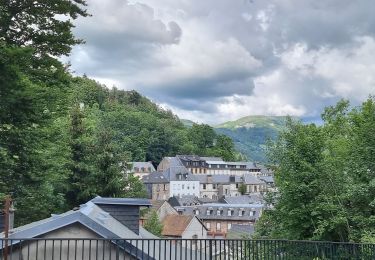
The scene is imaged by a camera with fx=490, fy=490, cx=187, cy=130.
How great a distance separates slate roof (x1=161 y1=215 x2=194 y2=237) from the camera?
182ft

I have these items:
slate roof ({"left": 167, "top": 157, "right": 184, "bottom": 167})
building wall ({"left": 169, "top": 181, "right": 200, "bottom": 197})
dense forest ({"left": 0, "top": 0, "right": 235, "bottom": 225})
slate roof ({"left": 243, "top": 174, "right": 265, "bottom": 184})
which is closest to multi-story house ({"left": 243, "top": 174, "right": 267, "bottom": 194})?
slate roof ({"left": 243, "top": 174, "right": 265, "bottom": 184})

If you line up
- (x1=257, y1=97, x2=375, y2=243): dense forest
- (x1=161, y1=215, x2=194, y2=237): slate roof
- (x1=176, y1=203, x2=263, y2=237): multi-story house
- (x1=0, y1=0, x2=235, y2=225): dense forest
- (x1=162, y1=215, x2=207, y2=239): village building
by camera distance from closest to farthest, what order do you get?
(x1=0, y1=0, x2=235, y2=225): dense forest
(x1=257, y1=97, x2=375, y2=243): dense forest
(x1=162, y1=215, x2=207, y2=239): village building
(x1=161, y1=215, x2=194, y2=237): slate roof
(x1=176, y1=203, x2=263, y2=237): multi-story house

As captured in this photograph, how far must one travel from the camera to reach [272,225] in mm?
22203

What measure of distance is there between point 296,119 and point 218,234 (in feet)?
163

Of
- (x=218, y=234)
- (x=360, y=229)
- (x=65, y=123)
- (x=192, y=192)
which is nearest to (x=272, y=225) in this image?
(x=360, y=229)

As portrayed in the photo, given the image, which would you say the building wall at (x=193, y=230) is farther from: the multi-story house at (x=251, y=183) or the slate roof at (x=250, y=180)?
the slate roof at (x=250, y=180)

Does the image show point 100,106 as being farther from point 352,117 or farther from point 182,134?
point 352,117

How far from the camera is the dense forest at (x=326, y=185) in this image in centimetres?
1738

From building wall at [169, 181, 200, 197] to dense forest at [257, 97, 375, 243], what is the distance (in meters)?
87.8

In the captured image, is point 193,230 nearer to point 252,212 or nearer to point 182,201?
point 252,212

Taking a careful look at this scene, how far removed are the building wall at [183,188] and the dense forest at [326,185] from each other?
8777 centimetres

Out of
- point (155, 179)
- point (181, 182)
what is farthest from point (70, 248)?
point (181, 182)

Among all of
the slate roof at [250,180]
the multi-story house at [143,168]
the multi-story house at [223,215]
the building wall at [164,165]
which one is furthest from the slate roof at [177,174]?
the multi-story house at [223,215]

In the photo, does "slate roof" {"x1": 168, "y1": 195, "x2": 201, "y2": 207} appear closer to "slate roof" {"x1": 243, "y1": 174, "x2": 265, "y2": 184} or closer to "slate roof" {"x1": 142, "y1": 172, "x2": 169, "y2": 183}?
"slate roof" {"x1": 142, "y1": 172, "x2": 169, "y2": 183}
